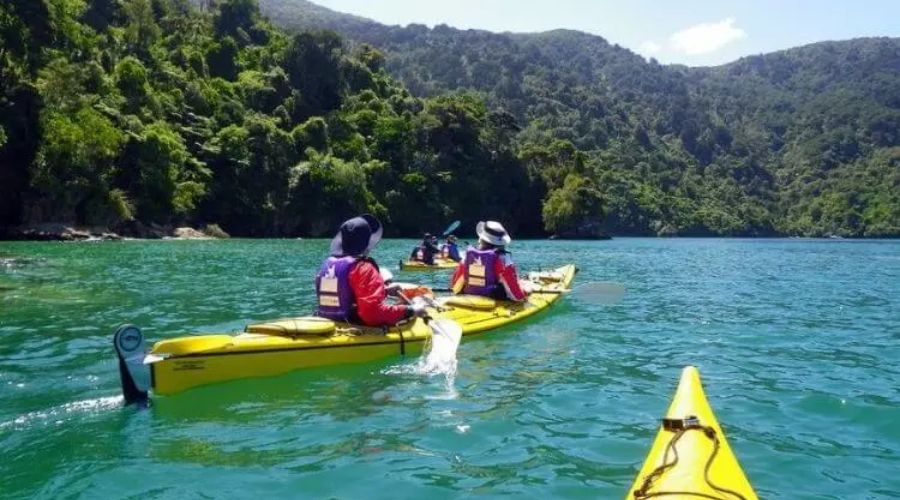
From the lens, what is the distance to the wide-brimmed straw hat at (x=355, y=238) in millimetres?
8102

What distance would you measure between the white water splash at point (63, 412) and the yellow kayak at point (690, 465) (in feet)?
15.9

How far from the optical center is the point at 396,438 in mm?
5902

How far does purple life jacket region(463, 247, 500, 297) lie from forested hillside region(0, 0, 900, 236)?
1468 inches

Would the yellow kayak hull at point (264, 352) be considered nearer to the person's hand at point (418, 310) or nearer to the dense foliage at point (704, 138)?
the person's hand at point (418, 310)

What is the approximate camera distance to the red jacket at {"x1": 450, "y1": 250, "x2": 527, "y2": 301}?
1156 centimetres

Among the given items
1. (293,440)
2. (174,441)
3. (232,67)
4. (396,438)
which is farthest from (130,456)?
(232,67)

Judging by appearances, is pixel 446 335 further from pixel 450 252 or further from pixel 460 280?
pixel 450 252

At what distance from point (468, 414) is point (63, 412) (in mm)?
3564

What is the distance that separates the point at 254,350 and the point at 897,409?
6.34 metres

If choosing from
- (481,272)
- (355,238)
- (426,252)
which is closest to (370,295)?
(355,238)

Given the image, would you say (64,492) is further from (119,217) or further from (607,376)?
(119,217)

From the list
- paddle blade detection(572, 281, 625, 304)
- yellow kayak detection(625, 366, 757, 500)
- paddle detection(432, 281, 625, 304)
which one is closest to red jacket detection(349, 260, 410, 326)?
yellow kayak detection(625, 366, 757, 500)

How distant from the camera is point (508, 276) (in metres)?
11.7

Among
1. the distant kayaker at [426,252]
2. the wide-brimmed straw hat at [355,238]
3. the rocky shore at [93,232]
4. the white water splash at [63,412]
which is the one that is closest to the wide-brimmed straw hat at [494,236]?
the wide-brimmed straw hat at [355,238]
